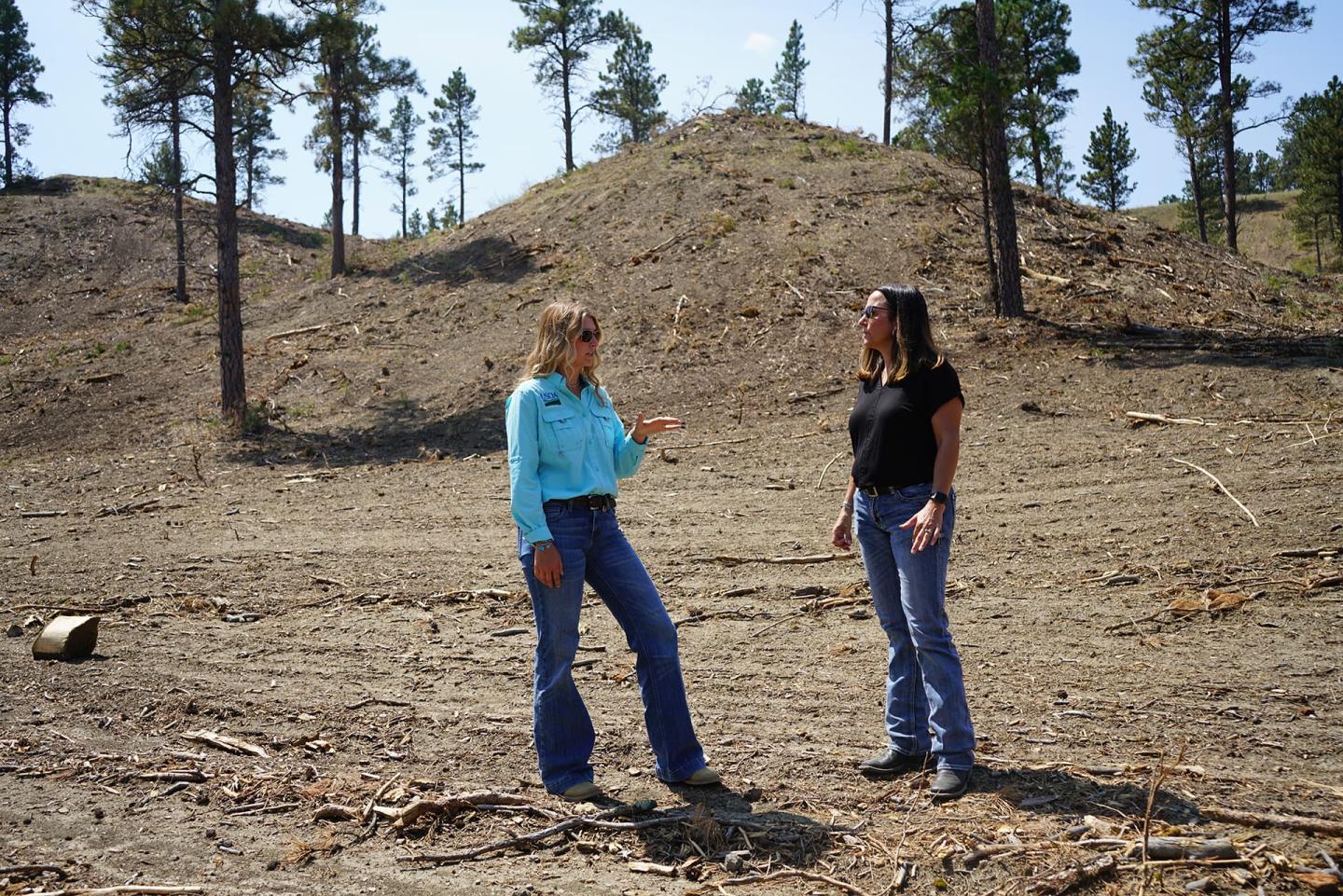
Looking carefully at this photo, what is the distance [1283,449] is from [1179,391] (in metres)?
2.58

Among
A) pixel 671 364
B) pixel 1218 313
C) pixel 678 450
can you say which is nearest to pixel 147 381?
pixel 671 364

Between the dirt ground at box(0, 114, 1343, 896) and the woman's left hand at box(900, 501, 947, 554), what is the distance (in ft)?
3.52

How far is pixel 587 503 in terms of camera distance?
14.7ft

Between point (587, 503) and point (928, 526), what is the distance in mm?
1414

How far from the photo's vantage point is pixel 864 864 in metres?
3.89

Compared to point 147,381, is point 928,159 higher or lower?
higher

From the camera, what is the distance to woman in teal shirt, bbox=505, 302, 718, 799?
4.41 metres

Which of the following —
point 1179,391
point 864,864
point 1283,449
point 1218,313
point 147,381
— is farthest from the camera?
point 147,381

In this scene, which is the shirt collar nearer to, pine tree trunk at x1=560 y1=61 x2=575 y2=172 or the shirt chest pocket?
the shirt chest pocket

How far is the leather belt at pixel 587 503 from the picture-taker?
4453 millimetres

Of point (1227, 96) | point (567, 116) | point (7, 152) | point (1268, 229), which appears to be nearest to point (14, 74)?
point (7, 152)

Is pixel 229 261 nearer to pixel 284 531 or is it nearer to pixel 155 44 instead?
pixel 155 44

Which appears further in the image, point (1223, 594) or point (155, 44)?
point (155, 44)

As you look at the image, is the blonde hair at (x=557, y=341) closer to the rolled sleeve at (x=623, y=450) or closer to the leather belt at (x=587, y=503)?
the rolled sleeve at (x=623, y=450)
